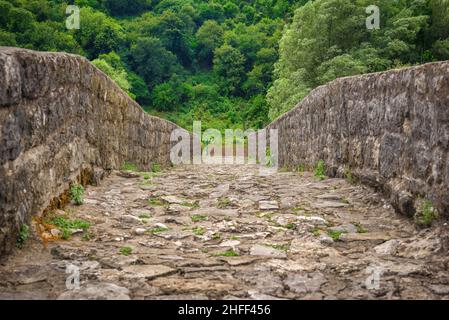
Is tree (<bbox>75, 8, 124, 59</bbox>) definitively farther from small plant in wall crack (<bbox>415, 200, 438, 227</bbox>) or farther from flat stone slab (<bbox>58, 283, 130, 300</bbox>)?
flat stone slab (<bbox>58, 283, 130, 300</bbox>)

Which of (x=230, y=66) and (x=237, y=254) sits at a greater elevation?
(x=230, y=66)

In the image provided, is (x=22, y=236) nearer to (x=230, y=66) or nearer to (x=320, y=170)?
(x=320, y=170)

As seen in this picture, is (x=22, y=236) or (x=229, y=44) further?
(x=229, y=44)

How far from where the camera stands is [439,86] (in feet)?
10.1

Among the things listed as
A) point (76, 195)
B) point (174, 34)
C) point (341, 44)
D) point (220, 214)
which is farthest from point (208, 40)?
point (76, 195)

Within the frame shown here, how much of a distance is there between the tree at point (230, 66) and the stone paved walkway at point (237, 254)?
5488 centimetres

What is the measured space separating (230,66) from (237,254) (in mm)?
59370

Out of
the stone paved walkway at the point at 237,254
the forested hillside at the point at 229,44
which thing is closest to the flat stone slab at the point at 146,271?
the stone paved walkway at the point at 237,254

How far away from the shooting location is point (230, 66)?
6053 centimetres

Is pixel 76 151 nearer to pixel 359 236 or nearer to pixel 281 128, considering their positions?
pixel 359 236

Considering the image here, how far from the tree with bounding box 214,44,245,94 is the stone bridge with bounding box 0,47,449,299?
53934mm
